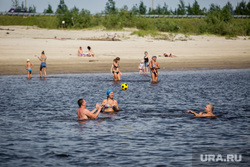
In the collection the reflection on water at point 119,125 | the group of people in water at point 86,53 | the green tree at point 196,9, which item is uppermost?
the green tree at point 196,9

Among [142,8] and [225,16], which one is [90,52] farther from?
[142,8]

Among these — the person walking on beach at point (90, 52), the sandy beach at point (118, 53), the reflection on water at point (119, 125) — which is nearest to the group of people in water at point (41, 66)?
the sandy beach at point (118, 53)

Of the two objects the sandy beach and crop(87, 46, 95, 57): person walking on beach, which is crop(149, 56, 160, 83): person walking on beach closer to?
the sandy beach

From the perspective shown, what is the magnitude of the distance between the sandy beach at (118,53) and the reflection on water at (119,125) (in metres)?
7.62

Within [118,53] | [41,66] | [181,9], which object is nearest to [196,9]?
[181,9]

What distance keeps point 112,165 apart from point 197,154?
2422mm

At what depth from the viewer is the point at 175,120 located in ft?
50.0

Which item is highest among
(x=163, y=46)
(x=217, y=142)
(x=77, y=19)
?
(x=77, y=19)

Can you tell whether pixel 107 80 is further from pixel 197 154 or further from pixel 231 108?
pixel 197 154

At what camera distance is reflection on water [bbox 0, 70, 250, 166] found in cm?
1064

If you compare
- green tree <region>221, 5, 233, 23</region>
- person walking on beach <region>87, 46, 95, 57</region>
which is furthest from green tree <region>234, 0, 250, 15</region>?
person walking on beach <region>87, 46, 95, 57</region>

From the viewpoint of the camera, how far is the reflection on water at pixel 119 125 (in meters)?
10.6

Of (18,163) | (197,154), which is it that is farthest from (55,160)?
(197,154)

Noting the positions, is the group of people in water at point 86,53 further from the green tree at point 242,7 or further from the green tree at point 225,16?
the green tree at point 242,7
